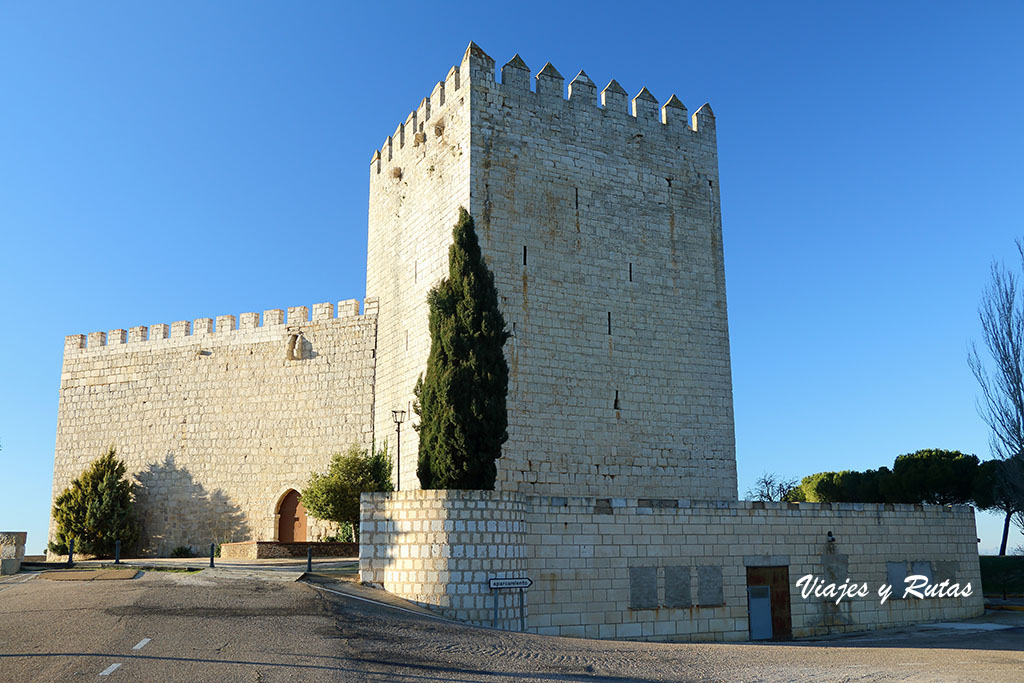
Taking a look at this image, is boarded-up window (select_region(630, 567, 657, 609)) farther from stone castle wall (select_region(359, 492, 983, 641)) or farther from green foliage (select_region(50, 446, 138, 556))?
green foliage (select_region(50, 446, 138, 556))

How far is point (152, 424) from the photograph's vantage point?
850 inches

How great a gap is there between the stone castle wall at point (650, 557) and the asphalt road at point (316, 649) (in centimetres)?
88

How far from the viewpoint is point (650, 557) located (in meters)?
13.2

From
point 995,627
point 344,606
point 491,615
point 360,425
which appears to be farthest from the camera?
point 360,425

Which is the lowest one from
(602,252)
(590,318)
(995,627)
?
(995,627)

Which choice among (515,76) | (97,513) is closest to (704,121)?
(515,76)

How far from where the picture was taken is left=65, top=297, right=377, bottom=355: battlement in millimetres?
19766

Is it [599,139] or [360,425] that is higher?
[599,139]

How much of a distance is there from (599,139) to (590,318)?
380 cm

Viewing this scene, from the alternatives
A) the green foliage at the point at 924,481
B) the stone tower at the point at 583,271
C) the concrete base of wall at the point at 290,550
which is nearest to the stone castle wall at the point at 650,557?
the stone tower at the point at 583,271

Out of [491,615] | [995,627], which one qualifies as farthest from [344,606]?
[995,627]

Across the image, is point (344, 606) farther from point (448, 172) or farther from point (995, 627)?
point (995, 627)

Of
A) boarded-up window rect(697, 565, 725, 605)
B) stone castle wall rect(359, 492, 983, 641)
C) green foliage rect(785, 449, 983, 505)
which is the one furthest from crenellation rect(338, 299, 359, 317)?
green foliage rect(785, 449, 983, 505)

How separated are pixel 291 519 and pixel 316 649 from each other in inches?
475
